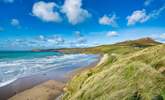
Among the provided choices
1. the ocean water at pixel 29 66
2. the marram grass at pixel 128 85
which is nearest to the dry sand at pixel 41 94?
the ocean water at pixel 29 66

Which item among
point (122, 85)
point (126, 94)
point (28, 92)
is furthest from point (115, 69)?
point (28, 92)

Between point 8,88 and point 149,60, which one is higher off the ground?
point 149,60

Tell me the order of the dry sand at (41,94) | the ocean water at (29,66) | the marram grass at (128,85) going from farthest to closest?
the ocean water at (29,66) → the dry sand at (41,94) → the marram grass at (128,85)

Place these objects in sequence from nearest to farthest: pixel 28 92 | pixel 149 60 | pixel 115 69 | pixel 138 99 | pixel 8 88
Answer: pixel 138 99, pixel 115 69, pixel 149 60, pixel 28 92, pixel 8 88

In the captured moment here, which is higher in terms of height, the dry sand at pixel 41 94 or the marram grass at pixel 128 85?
the marram grass at pixel 128 85

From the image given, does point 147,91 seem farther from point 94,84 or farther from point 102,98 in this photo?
point 94,84

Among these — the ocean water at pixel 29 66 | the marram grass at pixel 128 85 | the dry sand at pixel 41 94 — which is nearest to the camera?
the marram grass at pixel 128 85

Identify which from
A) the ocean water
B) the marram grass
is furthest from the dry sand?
the marram grass

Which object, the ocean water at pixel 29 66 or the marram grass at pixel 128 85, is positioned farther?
the ocean water at pixel 29 66

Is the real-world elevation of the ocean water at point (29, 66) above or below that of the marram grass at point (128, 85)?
below

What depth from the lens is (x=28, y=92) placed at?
23.5 metres

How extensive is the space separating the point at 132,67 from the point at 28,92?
1496cm

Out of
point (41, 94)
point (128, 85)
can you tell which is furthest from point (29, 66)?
point (128, 85)

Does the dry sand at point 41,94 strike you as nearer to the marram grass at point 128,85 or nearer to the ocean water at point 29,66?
the ocean water at point 29,66
